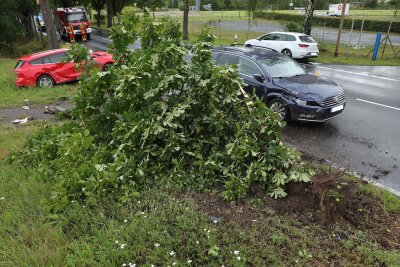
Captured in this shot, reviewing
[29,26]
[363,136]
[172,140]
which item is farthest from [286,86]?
[29,26]

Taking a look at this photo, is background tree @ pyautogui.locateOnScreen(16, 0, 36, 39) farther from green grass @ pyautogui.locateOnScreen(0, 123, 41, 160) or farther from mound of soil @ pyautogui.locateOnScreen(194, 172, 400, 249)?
mound of soil @ pyautogui.locateOnScreen(194, 172, 400, 249)

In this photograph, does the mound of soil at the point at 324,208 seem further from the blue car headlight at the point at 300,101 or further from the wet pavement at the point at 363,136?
the blue car headlight at the point at 300,101

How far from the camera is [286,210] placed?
4.23 m

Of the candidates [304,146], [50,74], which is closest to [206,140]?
[304,146]

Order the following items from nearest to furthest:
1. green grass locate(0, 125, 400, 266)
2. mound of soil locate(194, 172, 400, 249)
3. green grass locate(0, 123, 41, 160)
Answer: green grass locate(0, 125, 400, 266)
mound of soil locate(194, 172, 400, 249)
green grass locate(0, 123, 41, 160)

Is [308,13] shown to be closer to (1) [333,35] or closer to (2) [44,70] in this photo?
(1) [333,35]

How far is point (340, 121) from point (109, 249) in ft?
23.3

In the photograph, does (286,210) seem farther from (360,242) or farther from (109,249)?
(109,249)

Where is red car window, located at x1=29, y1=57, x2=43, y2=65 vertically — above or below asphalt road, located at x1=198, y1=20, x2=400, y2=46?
above

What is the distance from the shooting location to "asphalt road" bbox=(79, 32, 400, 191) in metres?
6.21

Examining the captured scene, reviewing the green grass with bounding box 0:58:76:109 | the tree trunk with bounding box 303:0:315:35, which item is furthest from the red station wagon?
the tree trunk with bounding box 303:0:315:35

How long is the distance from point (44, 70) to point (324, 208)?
1259cm

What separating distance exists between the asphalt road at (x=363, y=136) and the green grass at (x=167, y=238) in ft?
8.32

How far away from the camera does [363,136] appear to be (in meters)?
7.64
